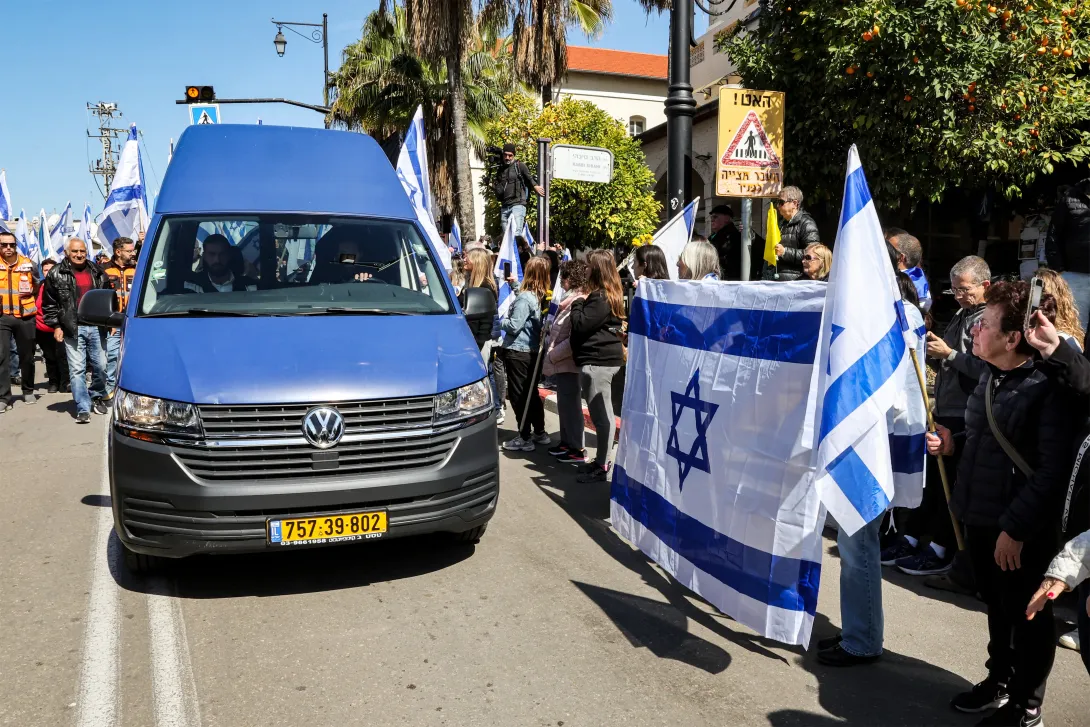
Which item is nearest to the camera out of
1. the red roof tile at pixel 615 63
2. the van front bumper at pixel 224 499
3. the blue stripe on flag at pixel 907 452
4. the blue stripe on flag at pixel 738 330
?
the blue stripe on flag at pixel 907 452

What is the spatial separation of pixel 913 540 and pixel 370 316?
354 cm

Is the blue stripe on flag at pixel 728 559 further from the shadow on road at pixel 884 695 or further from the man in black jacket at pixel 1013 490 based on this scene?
the man in black jacket at pixel 1013 490

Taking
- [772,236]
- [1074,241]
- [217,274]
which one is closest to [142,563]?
[217,274]

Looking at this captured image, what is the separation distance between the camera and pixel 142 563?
4.84 meters

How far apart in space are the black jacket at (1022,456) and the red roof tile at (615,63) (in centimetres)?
4618

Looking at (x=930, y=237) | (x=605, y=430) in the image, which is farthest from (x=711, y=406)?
(x=930, y=237)

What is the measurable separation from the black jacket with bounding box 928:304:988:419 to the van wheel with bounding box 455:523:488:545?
271cm

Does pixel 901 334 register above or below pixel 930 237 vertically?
below

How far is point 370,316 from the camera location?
524 cm

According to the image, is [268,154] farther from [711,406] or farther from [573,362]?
[711,406]

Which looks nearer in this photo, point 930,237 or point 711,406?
point 711,406

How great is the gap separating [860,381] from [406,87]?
82.9ft

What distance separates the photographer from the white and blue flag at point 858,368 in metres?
3.34

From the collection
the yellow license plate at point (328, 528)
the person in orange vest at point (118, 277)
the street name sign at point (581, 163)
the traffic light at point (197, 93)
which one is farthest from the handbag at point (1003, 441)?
the traffic light at point (197, 93)
